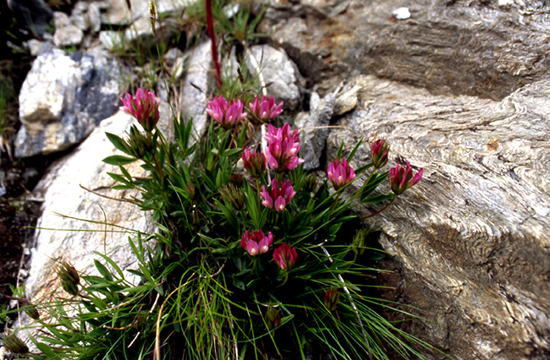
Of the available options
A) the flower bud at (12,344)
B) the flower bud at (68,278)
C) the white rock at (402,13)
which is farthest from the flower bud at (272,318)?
the white rock at (402,13)

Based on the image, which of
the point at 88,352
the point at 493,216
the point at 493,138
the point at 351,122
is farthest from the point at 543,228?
the point at 88,352

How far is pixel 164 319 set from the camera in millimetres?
1799

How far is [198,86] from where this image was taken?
3238 millimetres

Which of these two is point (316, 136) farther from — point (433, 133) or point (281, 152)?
point (281, 152)

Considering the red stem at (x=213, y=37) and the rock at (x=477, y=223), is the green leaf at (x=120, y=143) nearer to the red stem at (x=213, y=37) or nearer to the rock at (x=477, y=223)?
the red stem at (x=213, y=37)

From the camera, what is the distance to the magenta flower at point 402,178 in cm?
178

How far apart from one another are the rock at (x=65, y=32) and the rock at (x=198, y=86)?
1101mm

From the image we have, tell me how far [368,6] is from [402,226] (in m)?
2.10

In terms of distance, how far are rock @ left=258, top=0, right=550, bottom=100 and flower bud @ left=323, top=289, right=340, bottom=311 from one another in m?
1.69

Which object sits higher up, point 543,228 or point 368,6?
point 368,6

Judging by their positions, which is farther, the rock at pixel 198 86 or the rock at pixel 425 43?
the rock at pixel 198 86

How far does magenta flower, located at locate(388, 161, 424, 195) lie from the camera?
1.78m

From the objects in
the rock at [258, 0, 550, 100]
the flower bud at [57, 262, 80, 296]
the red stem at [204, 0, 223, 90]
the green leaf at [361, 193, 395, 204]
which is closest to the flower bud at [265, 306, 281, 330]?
the green leaf at [361, 193, 395, 204]

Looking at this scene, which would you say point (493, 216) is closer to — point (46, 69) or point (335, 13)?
point (335, 13)
